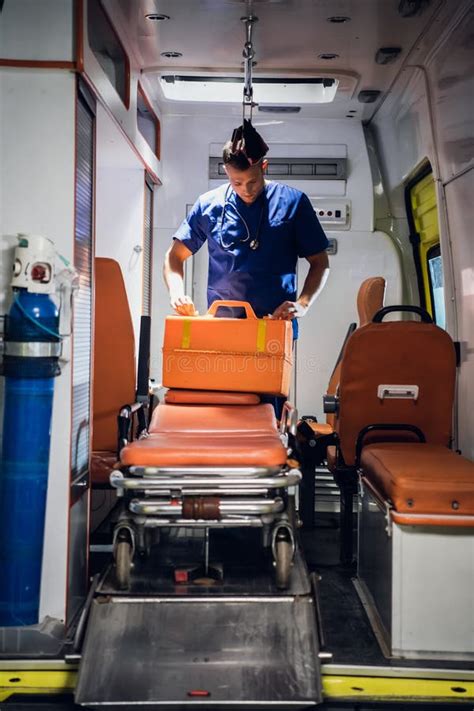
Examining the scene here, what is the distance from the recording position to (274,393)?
418 cm

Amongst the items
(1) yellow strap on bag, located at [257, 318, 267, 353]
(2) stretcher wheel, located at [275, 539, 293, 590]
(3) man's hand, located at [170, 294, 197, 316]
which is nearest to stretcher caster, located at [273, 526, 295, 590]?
(2) stretcher wheel, located at [275, 539, 293, 590]

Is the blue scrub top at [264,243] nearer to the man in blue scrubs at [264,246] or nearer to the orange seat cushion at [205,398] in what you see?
the man in blue scrubs at [264,246]

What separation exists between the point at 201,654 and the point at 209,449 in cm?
80

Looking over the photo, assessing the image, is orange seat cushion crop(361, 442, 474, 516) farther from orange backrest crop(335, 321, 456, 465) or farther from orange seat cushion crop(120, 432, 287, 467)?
orange backrest crop(335, 321, 456, 465)

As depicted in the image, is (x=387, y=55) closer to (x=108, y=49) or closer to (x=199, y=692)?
(x=108, y=49)

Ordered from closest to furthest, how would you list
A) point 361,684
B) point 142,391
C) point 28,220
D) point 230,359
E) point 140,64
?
point 361,684 < point 28,220 < point 230,359 < point 142,391 < point 140,64

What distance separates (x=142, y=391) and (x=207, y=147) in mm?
3153

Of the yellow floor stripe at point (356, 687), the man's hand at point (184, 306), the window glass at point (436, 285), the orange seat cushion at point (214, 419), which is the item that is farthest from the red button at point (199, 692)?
the window glass at point (436, 285)

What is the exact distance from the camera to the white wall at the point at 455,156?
4.39m

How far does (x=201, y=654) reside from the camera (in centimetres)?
296

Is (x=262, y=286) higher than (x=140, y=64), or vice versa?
(x=140, y=64)

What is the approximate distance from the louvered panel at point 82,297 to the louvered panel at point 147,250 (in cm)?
276

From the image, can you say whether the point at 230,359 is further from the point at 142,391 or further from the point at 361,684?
the point at 361,684

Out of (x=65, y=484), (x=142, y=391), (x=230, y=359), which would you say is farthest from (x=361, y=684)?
(x=142, y=391)
